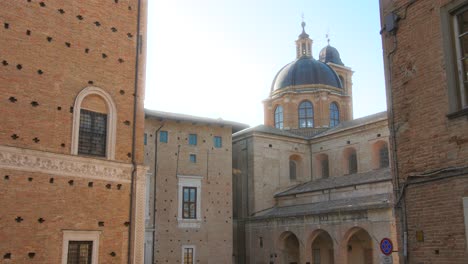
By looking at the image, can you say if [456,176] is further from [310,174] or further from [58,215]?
[310,174]

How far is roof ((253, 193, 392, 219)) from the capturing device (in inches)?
1008

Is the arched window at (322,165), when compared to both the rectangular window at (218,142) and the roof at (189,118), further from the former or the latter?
the rectangular window at (218,142)

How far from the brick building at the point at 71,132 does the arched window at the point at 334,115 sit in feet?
92.7

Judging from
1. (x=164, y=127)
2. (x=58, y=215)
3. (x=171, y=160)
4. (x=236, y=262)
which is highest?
(x=164, y=127)

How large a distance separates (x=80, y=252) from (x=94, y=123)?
3.51 m

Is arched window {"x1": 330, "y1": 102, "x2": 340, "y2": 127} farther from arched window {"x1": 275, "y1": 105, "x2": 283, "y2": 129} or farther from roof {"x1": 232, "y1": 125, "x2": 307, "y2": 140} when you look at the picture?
roof {"x1": 232, "y1": 125, "x2": 307, "y2": 140}

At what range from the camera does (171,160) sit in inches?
1133

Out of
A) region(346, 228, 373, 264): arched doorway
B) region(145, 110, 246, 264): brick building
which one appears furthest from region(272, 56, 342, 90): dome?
region(346, 228, 373, 264): arched doorway

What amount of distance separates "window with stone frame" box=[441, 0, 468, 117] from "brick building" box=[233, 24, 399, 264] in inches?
667

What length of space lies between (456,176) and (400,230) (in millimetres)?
1559

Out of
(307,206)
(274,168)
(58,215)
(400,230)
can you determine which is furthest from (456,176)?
(274,168)

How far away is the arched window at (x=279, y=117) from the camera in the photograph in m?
42.8

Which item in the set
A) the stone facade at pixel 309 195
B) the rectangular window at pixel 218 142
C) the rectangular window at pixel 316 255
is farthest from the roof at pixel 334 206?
the rectangular window at pixel 218 142

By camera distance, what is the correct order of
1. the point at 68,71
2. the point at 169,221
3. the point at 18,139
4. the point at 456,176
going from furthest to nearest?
the point at 169,221
the point at 68,71
the point at 18,139
the point at 456,176
